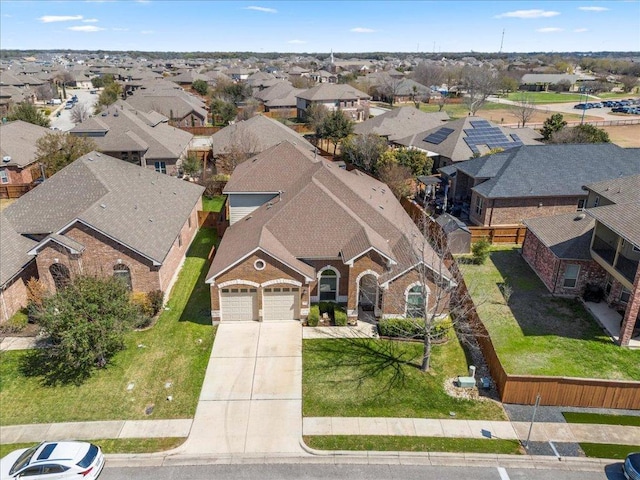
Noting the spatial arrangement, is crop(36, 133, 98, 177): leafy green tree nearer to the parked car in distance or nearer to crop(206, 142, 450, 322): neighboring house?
crop(206, 142, 450, 322): neighboring house

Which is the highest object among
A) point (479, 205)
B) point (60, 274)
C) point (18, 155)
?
point (18, 155)

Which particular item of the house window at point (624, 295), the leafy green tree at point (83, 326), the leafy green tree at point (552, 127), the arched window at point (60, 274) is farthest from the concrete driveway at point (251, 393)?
the leafy green tree at point (552, 127)

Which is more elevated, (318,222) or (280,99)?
(280,99)

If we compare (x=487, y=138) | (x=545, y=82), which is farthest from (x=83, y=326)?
(x=545, y=82)

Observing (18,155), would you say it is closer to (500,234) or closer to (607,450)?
(500,234)

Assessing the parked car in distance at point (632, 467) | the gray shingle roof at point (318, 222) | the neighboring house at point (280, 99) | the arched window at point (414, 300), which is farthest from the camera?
the neighboring house at point (280, 99)

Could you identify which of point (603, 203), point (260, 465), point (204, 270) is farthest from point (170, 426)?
point (603, 203)

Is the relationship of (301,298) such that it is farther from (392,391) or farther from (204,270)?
(204,270)

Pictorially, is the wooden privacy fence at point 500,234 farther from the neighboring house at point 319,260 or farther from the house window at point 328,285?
the house window at point 328,285
